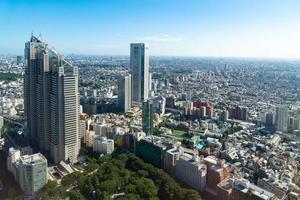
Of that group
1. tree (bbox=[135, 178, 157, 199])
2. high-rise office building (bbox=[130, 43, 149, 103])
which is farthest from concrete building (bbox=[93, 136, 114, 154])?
high-rise office building (bbox=[130, 43, 149, 103])

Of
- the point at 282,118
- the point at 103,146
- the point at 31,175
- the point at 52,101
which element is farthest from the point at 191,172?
the point at 282,118

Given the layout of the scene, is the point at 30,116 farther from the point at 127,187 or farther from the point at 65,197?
the point at 127,187

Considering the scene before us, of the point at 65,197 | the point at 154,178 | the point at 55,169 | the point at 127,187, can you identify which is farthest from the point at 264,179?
the point at 55,169

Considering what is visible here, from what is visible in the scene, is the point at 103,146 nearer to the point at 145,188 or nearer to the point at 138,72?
the point at 145,188

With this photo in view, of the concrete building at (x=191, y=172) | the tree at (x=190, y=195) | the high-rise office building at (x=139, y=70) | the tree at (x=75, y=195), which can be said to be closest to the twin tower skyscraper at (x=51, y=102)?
the tree at (x=75, y=195)

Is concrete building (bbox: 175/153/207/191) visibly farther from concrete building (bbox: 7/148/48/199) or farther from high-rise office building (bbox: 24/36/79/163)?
concrete building (bbox: 7/148/48/199)

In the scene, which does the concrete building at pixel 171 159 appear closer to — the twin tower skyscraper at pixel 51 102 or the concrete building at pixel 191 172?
the concrete building at pixel 191 172
